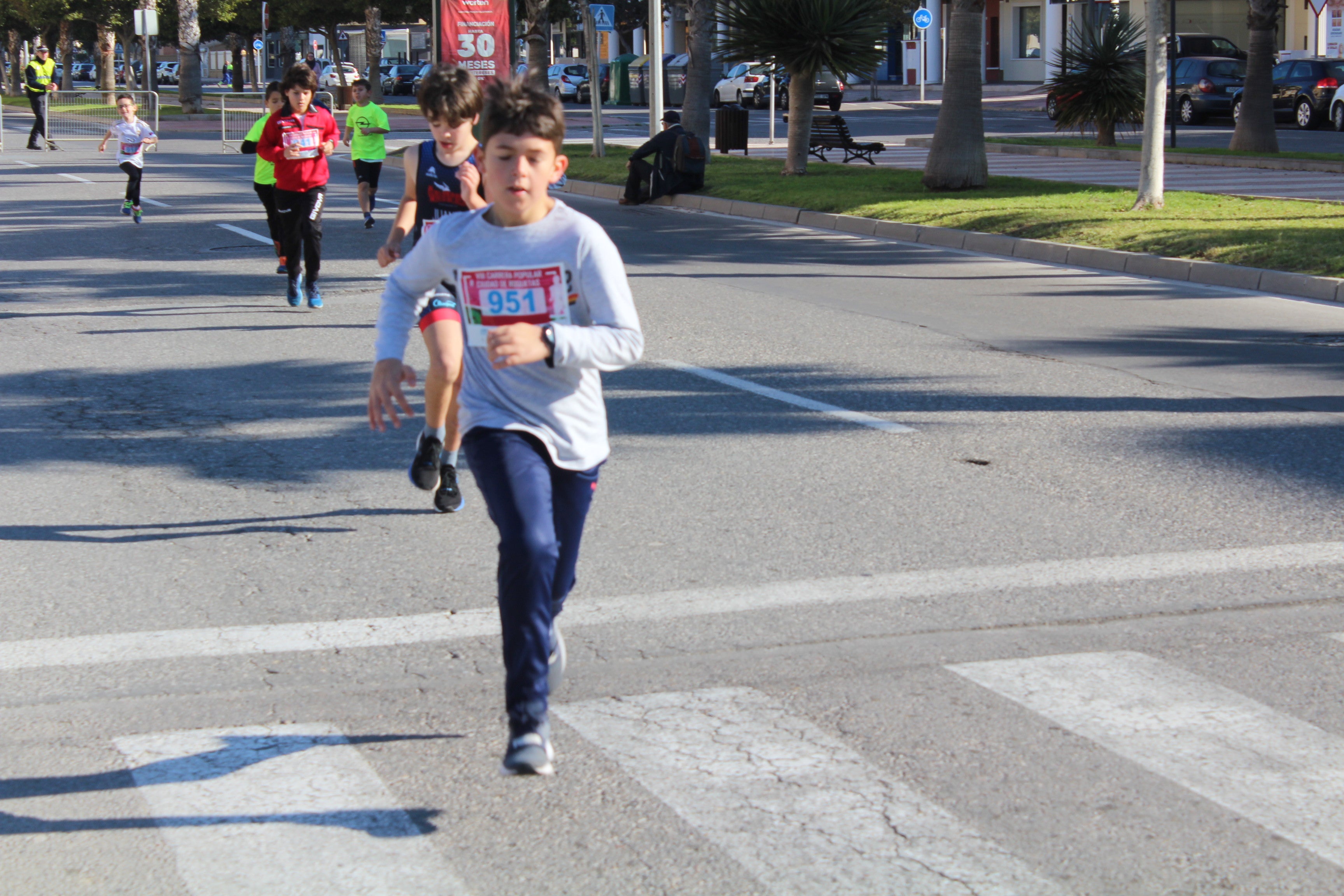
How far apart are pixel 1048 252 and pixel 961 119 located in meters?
5.43

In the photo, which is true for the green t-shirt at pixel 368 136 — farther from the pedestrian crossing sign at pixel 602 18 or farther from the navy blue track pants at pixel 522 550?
the navy blue track pants at pixel 522 550

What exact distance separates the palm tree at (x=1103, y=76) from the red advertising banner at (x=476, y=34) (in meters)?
9.87

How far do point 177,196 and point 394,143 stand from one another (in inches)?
593

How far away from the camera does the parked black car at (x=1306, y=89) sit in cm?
3603

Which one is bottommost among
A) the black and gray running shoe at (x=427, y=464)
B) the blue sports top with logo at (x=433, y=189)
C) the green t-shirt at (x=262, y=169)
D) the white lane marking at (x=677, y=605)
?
the white lane marking at (x=677, y=605)

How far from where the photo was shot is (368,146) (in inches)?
738

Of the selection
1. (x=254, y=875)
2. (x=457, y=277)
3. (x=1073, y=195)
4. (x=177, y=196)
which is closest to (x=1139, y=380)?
(x=457, y=277)

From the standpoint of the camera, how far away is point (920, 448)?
765 cm

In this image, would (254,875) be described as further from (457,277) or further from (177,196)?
(177,196)

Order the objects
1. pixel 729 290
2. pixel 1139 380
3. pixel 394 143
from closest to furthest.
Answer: pixel 1139 380 → pixel 729 290 → pixel 394 143

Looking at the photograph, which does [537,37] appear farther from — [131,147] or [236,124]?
[131,147]

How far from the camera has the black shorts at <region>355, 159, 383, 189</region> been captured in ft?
61.9

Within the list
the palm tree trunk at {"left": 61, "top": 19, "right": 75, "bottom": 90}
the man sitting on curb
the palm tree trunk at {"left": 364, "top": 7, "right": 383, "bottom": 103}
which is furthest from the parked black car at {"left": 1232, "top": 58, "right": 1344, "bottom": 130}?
the palm tree trunk at {"left": 61, "top": 19, "right": 75, "bottom": 90}

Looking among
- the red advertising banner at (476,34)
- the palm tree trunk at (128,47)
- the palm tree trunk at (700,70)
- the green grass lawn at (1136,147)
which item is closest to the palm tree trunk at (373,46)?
the palm tree trunk at (128,47)
